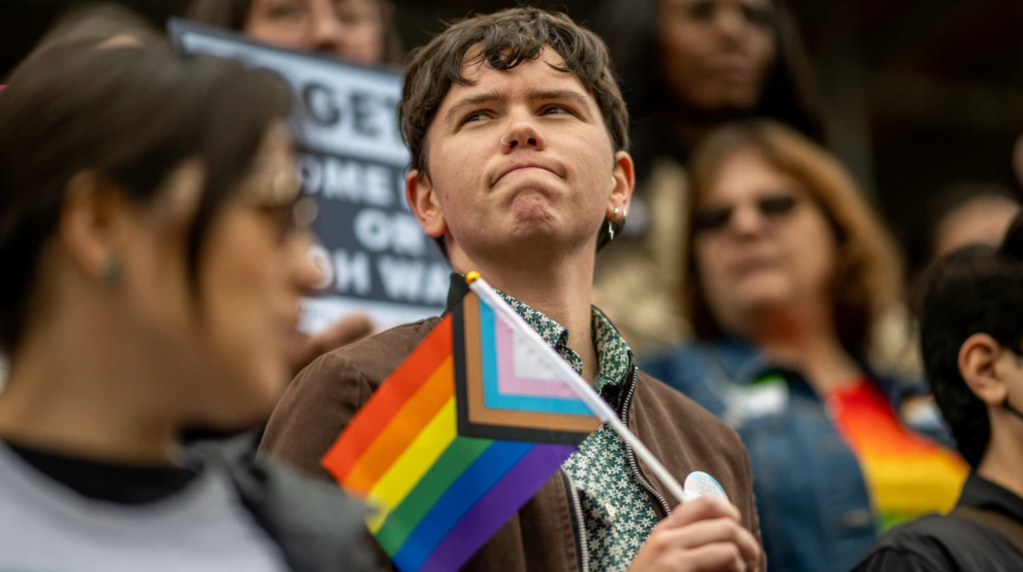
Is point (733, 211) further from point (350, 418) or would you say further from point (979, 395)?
point (350, 418)

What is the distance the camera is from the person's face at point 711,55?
18.6ft

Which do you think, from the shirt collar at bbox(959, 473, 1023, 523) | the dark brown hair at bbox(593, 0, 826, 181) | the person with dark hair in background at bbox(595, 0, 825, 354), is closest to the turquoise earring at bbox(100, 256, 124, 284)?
the shirt collar at bbox(959, 473, 1023, 523)

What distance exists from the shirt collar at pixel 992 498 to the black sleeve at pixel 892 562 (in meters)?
0.31

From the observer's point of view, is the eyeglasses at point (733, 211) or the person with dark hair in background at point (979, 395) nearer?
the person with dark hair in background at point (979, 395)

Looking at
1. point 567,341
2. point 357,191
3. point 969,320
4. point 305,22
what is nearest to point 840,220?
point 969,320

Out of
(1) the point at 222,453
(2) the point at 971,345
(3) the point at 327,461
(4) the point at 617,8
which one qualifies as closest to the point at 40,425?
(1) the point at 222,453

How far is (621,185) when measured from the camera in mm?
3389

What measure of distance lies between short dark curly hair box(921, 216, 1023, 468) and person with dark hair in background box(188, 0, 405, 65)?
6.05ft

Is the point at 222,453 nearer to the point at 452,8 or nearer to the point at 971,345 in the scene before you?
the point at 971,345

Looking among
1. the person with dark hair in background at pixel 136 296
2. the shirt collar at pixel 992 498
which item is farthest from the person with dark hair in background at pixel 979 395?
the person with dark hair in background at pixel 136 296

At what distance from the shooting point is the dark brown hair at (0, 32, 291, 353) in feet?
6.86

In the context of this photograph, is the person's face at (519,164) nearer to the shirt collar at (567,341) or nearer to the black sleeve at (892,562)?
the shirt collar at (567,341)

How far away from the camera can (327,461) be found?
2533 mm

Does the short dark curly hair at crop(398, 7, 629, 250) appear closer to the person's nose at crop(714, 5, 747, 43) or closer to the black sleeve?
the black sleeve
